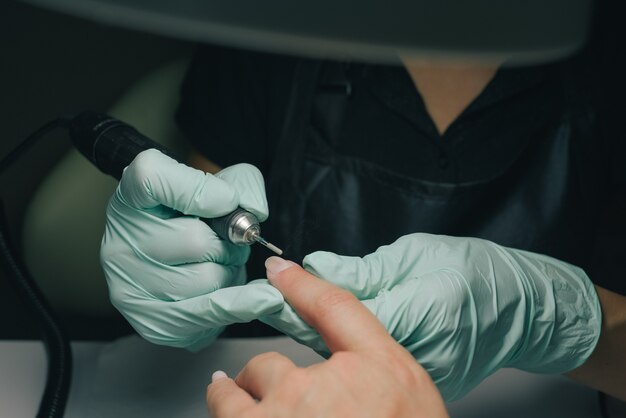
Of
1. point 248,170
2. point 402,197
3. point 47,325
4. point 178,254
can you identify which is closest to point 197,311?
point 178,254

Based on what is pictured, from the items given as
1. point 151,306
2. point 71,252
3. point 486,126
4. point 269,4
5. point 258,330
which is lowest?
point 258,330

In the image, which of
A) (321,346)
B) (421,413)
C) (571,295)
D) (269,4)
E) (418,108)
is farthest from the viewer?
(418,108)

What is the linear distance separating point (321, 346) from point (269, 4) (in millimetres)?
346

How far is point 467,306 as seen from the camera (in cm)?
63

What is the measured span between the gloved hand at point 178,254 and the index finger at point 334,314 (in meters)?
0.03

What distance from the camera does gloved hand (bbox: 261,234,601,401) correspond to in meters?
0.61

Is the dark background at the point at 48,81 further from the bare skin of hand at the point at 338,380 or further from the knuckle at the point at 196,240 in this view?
the bare skin of hand at the point at 338,380

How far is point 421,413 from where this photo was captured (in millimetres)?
509

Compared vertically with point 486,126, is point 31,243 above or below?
below

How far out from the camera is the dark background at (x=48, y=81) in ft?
3.45

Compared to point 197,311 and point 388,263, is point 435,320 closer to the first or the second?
point 388,263

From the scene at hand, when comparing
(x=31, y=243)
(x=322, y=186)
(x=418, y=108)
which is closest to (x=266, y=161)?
(x=322, y=186)

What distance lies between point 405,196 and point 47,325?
1.68ft

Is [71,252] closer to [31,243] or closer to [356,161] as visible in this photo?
[31,243]
